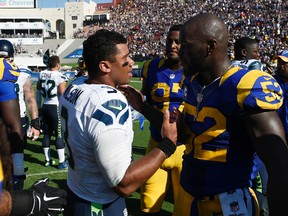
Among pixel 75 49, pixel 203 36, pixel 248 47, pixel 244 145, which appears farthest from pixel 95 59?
pixel 75 49

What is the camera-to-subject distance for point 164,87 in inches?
184

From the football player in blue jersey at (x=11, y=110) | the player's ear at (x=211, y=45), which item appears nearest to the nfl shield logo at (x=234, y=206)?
the player's ear at (x=211, y=45)

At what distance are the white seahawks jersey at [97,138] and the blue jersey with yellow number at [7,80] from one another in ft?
6.68

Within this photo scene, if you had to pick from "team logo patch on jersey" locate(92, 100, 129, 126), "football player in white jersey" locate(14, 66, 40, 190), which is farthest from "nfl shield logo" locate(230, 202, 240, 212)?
"football player in white jersey" locate(14, 66, 40, 190)

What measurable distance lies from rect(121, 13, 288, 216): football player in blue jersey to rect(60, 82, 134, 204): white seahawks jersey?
1.56ft

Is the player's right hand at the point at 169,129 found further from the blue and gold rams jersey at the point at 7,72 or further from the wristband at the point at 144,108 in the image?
the blue and gold rams jersey at the point at 7,72

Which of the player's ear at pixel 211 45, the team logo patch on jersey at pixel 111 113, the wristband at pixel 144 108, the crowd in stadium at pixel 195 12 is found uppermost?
the player's ear at pixel 211 45

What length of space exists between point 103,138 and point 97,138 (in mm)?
40

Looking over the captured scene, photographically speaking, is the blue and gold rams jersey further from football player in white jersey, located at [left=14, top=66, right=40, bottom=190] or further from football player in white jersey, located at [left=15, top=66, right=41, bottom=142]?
football player in white jersey, located at [left=15, top=66, right=41, bottom=142]

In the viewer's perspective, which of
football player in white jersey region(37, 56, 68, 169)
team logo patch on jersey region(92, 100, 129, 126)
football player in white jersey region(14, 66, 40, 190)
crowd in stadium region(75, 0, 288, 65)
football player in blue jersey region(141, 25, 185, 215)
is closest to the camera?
team logo patch on jersey region(92, 100, 129, 126)

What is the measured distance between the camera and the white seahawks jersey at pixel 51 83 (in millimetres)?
8039

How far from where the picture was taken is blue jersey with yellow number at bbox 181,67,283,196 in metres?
2.25

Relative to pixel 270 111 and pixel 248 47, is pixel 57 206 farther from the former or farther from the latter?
pixel 248 47

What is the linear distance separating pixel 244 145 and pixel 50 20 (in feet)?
263
